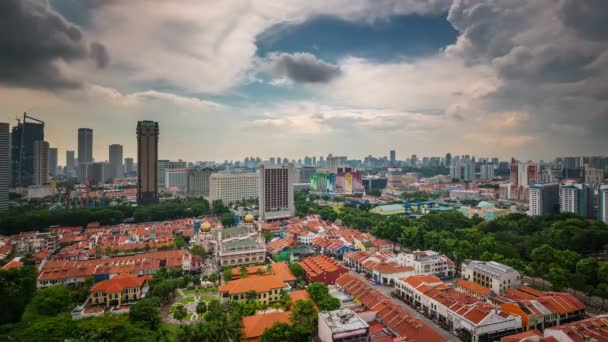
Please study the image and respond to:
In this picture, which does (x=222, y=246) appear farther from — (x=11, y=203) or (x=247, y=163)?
(x=247, y=163)

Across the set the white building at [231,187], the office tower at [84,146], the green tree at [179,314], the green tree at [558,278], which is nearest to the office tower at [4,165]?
the white building at [231,187]

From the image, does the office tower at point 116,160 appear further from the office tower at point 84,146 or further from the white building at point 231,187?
the white building at point 231,187

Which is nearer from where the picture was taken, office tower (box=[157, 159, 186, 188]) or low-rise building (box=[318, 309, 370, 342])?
low-rise building (box=[318, 309, 370, 342])

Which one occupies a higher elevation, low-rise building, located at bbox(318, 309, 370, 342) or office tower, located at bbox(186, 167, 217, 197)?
office tower, located at bbox(186, 167, 217, 197)

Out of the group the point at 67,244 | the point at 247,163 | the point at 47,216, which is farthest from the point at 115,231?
the point at 247,163

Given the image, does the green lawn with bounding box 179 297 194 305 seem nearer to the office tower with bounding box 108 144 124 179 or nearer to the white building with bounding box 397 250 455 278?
the white building with bounding box 397 250 455 278

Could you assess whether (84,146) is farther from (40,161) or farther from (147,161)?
(147,161)

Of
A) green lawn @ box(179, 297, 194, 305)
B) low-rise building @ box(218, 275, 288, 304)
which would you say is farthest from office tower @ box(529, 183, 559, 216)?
green lawn @ box(179, 297, 194, 305)
